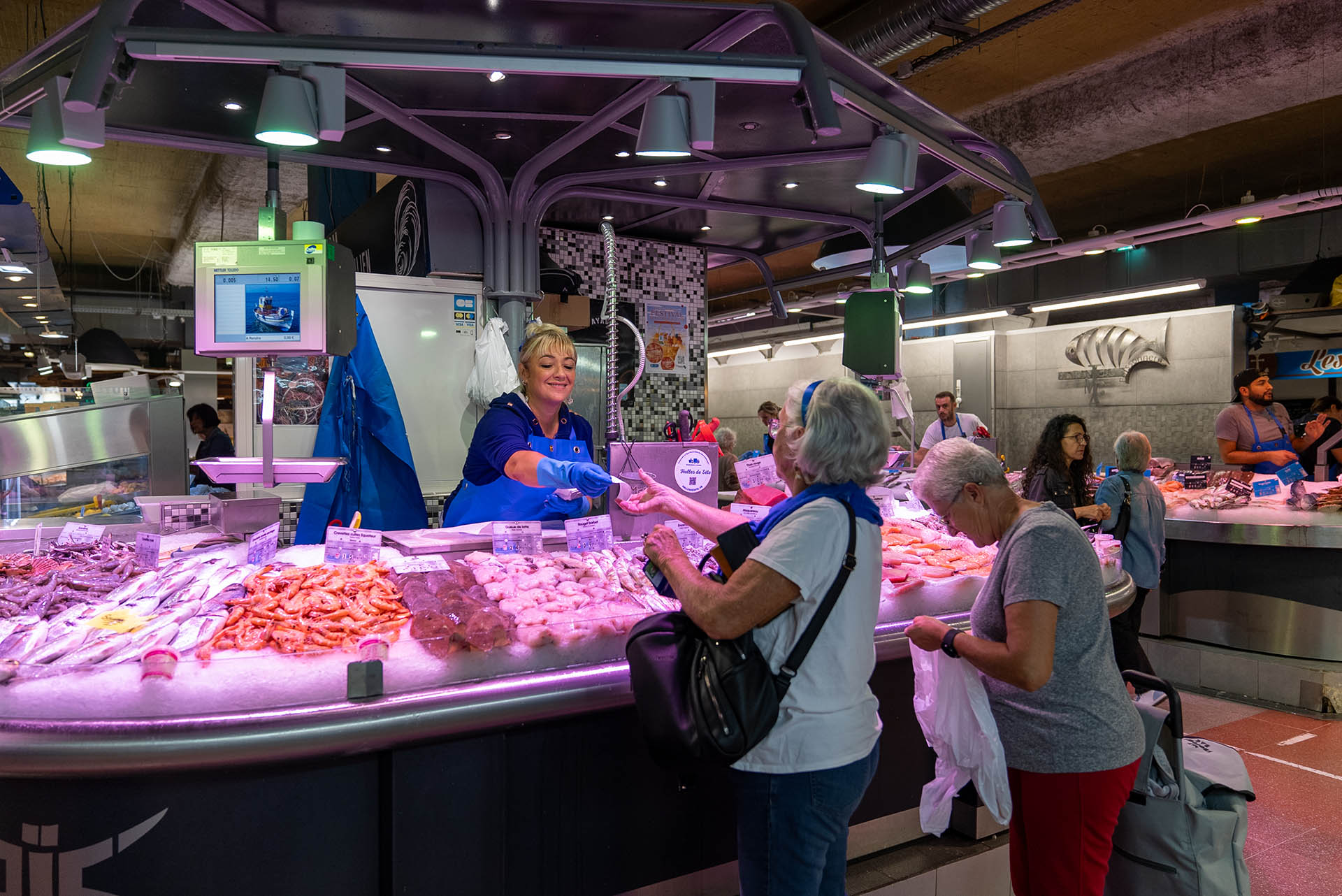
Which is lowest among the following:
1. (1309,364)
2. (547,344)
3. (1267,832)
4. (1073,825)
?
(1267,832)

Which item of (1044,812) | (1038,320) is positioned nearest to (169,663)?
(1044,812)

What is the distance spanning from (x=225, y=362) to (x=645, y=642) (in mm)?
18972

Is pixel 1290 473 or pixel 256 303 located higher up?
pixel 256 303

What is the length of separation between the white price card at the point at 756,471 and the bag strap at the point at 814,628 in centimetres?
151

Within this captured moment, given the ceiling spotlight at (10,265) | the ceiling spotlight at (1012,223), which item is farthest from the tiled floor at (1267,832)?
the ceiling spotlight at (10,265)

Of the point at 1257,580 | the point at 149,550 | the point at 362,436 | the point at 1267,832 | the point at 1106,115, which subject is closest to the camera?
the point at 149,550

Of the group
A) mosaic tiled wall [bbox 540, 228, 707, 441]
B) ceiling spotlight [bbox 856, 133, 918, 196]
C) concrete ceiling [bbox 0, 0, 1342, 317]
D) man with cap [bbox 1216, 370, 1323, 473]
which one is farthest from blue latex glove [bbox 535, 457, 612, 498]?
man with cap [bbox 1216, 370, 1323, 473]

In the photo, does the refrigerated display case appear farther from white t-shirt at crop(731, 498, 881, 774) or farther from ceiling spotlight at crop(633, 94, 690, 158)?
white t-shirt at crop(731, 498, 881, 774)

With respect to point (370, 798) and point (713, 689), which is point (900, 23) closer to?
point (713, 689)

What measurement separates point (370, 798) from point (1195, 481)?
7.50 metres

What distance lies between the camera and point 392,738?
80.3 inches

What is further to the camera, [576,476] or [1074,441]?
[1074,441]

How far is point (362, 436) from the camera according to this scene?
4.84 metres

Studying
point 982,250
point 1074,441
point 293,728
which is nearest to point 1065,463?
point 1074,441
